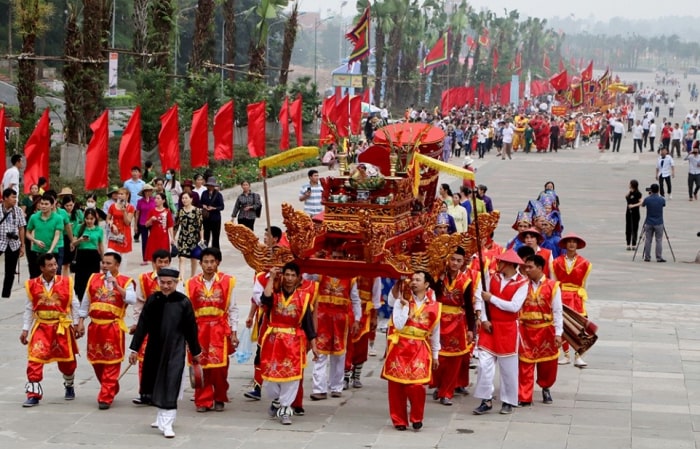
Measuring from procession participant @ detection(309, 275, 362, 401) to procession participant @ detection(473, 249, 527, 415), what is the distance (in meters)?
1.25

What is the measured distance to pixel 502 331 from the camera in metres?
12.0

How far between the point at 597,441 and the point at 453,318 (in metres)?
1.95

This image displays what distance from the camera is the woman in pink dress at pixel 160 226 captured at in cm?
1912

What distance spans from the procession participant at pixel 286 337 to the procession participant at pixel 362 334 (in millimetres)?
1133

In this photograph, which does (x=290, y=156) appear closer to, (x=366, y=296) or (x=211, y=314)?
(x=366, y=296)

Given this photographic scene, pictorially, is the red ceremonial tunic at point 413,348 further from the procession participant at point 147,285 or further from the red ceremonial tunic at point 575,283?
the red ceremonial tunic at point 575,283

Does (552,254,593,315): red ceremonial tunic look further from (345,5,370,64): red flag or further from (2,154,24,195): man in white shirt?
(345,5,370,64): red flag

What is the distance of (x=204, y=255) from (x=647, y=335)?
633 centimetres

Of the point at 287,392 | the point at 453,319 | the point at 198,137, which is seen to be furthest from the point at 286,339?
the point at 198,137

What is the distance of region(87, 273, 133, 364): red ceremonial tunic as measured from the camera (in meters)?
11.9

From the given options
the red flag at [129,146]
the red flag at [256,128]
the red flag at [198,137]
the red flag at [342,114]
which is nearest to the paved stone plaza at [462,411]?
the red flag at [129,146]

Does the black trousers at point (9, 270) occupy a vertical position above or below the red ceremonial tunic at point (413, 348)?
below

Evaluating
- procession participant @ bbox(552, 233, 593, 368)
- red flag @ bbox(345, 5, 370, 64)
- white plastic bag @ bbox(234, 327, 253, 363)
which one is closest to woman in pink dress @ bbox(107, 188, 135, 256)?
white plastic bag @ bbox(234, 327, 253, 363)

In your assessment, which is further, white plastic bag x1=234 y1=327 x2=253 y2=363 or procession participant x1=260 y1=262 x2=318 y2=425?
white plastic bag x1=234 y1=327 x2=253 y2=363
